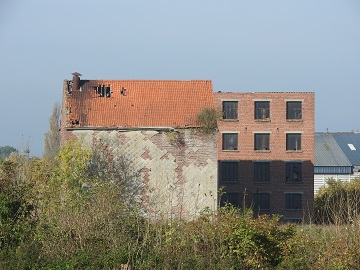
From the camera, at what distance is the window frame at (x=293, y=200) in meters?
53.9

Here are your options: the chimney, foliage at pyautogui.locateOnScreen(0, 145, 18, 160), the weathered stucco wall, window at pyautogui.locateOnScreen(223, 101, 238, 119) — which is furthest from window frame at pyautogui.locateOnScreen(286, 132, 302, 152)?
the weathered stucco wall

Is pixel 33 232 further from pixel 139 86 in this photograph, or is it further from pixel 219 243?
pixel 139 86

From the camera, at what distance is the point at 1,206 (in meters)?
17.2

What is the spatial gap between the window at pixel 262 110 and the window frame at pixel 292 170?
3982 mm

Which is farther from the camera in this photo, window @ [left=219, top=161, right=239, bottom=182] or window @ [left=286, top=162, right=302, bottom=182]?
window @ [left=219, top=161, right=239, bottom=182]

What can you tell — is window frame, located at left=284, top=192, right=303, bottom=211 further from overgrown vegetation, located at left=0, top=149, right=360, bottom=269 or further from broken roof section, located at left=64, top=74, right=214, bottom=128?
overgrown vegetation, located at left=0, top=149, right=360, bottom=269

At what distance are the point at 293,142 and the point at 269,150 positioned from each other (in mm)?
1913

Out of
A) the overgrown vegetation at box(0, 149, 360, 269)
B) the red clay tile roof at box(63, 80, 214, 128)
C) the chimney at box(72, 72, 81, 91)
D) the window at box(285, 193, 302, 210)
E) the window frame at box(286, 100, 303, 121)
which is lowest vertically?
the overgrown vegetation at box(0, 149, 360, 269)

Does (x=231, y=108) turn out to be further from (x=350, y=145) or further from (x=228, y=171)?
(x=350, y=145)

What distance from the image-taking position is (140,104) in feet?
119

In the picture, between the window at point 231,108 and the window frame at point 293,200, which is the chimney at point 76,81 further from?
the window frame at point 293,200

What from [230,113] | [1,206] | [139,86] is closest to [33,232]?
[1,206]

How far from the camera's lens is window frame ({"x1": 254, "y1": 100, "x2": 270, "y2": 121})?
54.7 meters

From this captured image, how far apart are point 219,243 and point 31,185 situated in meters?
5.48
